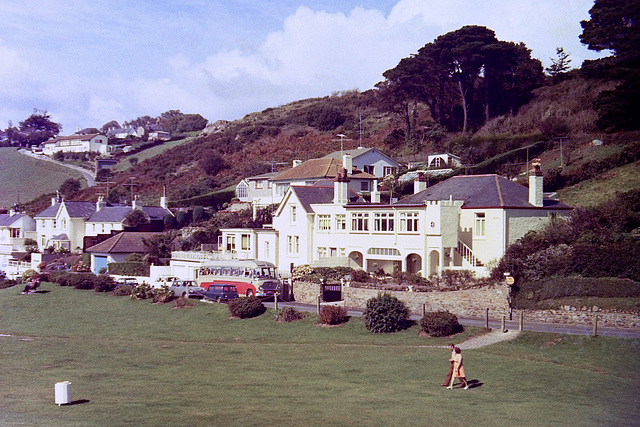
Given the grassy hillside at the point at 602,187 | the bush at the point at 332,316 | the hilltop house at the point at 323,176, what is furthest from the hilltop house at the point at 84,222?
the grassy hillside at the point at 602,187

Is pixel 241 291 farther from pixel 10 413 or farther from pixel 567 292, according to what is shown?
pixel 10 413

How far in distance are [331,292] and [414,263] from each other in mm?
7862

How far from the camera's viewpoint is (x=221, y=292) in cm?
5050

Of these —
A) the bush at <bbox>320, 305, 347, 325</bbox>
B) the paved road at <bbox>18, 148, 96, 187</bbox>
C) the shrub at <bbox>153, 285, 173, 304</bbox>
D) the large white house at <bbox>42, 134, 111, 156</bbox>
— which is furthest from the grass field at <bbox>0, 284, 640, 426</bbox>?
the large white house at <bbox>42, 134, 111, 156</bbox>

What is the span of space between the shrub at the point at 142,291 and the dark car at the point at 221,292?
694 centimetres

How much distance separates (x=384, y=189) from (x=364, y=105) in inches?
3150

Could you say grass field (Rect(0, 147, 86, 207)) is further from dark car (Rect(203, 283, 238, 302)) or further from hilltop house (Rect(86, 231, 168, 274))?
dark car (Rect(203, 283, 238, 302))

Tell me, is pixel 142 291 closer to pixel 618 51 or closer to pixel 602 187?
pixel 602 187

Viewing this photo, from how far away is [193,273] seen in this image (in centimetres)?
5947

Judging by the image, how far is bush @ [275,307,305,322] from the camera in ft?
135

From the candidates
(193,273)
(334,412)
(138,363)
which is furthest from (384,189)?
(334,412)

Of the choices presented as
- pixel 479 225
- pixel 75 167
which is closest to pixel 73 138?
pixel 75 167

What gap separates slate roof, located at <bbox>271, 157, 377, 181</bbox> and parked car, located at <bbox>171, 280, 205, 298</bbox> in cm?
2594

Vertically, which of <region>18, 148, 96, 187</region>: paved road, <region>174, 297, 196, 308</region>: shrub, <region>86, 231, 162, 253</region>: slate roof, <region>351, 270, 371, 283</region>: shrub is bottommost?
<region>174, 297, 196, 308</region>: shrub
